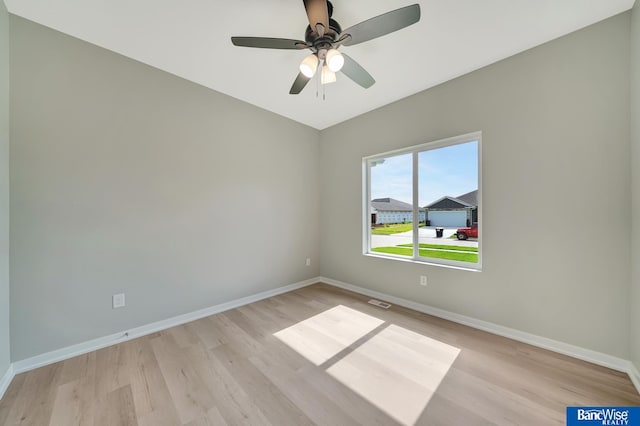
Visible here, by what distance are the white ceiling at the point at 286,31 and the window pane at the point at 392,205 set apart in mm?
1072

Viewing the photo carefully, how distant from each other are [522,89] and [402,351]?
2686 millimetres

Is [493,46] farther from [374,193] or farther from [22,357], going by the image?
[22,357]

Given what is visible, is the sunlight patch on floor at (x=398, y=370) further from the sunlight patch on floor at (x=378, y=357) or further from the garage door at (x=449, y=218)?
the garage door at (x=449, y=218)

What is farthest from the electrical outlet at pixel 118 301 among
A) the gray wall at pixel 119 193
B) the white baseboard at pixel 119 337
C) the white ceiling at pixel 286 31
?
the white ceiling at pixel 286 31

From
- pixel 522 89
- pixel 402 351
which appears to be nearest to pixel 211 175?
pixel 402 351

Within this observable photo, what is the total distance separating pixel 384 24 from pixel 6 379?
3587 mm

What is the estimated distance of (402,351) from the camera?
6.55 ft

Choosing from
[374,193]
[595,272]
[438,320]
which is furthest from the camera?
[374,193]

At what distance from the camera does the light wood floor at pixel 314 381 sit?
1.38 metres

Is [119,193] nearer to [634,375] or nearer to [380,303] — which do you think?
[380,303]

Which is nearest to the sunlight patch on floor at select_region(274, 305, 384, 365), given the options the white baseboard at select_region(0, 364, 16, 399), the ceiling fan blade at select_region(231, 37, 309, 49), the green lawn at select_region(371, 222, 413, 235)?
the green lawn at select_region(371, 222, 413, 235)

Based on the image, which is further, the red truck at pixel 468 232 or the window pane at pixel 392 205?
the window pane at pixel 392 205

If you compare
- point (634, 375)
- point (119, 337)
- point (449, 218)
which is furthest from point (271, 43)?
point (634, 375)

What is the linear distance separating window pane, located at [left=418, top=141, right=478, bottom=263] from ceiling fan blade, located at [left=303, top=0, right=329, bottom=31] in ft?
6.65
